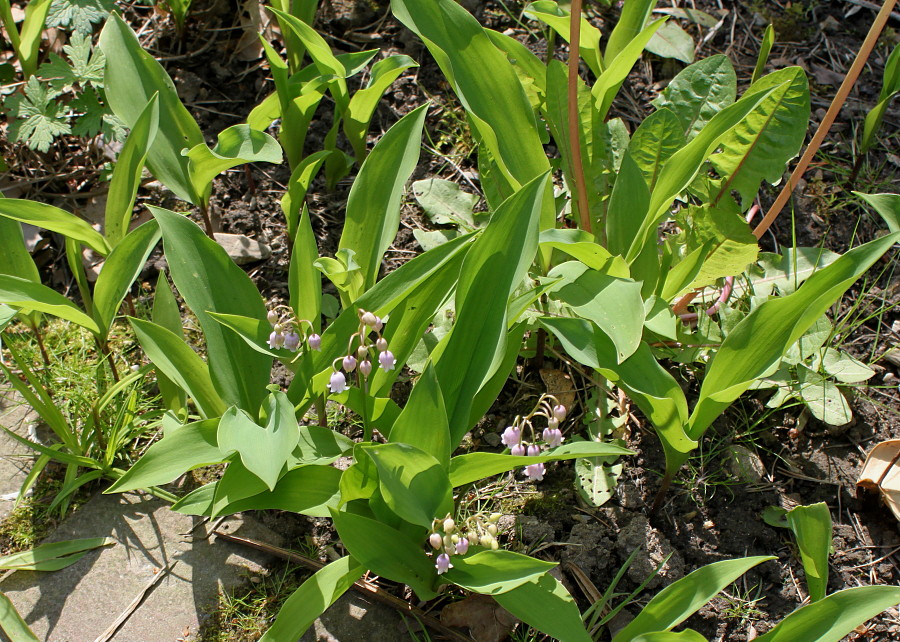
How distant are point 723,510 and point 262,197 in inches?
78.4

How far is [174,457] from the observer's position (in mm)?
1835

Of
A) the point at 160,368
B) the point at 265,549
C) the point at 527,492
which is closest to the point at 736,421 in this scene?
the point at 527,492

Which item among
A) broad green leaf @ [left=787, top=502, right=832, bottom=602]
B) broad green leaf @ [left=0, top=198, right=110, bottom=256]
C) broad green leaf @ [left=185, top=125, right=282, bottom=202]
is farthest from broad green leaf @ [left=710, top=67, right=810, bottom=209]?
broad green leaf @ [left=0, top=198, right=110, bottom=256]

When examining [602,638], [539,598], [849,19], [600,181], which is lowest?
[602,638]

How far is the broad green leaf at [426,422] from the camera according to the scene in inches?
65.6

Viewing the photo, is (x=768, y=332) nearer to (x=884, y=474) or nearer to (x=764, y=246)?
(x=884, y=474)

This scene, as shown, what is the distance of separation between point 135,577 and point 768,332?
1832 millimetres

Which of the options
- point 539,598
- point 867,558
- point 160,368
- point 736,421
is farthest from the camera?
point 736,421

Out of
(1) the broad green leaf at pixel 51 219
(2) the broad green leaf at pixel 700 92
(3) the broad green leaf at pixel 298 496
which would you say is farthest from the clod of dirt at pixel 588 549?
(1) the broad green leaf at pixel 51 219

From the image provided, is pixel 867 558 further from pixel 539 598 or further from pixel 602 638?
pixel 539 598

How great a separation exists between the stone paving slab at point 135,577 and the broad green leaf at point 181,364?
0.39 meters

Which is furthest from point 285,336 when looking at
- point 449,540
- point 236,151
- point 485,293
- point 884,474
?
point 884,474

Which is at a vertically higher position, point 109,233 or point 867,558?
point 109,233

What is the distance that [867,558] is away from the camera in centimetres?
217
